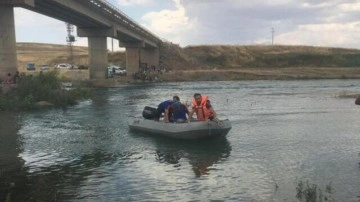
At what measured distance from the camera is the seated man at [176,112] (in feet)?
72.0

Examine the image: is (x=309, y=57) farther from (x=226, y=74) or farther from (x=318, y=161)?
(x=318, y=161)

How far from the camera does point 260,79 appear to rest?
297 ft

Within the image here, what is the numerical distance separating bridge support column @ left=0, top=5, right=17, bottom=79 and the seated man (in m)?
22.6

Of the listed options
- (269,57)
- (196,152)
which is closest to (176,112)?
(196,152)

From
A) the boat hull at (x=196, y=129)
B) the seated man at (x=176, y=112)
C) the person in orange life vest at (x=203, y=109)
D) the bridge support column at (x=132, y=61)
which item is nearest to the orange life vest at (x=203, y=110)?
the person in orange life vest at (x=203, y=109)

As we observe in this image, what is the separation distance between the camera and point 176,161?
17.5m

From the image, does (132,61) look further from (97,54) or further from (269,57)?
(269,57)

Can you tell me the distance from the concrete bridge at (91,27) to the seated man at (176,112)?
21622 millimetres

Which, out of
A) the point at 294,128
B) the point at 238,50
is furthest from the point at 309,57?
the point at 294,128

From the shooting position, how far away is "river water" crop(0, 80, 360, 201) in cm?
1323

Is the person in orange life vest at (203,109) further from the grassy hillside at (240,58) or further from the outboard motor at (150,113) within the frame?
the grassy hillside at (240,58)

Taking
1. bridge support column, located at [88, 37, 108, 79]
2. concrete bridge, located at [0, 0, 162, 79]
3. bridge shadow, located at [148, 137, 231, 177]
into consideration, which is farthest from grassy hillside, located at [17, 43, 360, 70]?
bridge shadow, located at [148, 137, 231, 177]

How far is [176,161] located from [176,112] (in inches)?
193

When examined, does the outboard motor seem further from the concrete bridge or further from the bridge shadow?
the concrete bridge
